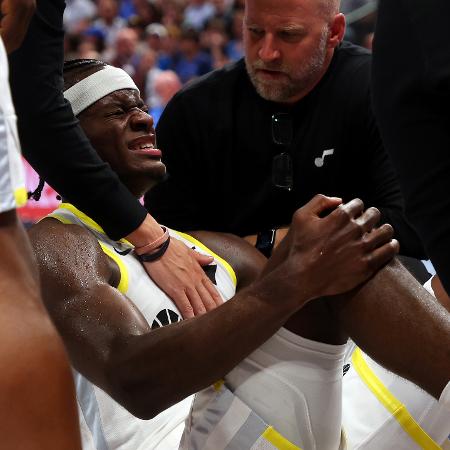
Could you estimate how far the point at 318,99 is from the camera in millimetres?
3029

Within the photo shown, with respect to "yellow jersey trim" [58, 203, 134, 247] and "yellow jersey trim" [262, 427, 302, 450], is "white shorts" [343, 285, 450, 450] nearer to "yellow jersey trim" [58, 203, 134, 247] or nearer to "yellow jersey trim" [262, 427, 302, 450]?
"yellow jersey trim" [262, 427, 302, 450]

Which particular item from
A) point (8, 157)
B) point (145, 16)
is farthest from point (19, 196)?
point (145, 16)

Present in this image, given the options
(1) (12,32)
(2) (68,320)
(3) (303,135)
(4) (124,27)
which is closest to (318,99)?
(3) (303,135)

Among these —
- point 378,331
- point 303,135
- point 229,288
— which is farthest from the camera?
point 303,135

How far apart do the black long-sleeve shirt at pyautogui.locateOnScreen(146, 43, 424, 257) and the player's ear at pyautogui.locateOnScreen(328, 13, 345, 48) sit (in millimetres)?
85

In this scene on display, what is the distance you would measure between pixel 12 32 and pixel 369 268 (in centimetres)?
91

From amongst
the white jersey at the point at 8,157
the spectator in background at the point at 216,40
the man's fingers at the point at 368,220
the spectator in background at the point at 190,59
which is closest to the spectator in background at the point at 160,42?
the spectator in background at the point at 190,59

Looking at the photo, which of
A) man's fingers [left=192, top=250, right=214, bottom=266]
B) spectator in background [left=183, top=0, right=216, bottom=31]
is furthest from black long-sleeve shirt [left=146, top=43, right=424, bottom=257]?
spectator in background [left=183, top=0, right=216, bottom=31]

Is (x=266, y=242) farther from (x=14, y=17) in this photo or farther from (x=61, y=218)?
(x=14, y=17)

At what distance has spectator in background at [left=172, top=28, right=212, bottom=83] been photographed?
9272 millimetres

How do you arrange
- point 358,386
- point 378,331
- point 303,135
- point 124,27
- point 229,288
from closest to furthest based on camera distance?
point 378,331 → point 358,386 → point 229,288 → point 303,135 → point 124,27

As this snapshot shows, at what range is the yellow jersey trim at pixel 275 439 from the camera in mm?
2098

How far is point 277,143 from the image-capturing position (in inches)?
118

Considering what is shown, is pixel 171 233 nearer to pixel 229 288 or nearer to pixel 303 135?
pixel 229 288
